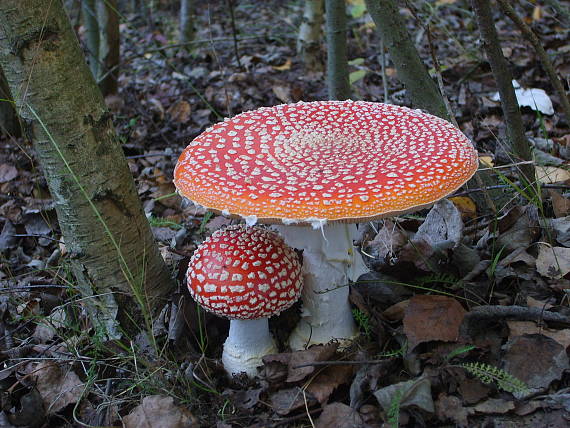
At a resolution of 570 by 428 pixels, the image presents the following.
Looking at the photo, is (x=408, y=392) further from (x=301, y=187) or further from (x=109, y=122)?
(x=109, y=122)

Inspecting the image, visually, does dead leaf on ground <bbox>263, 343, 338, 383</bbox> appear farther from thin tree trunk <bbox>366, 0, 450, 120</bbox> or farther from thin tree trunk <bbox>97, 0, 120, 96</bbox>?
thin tree trunk <bbox>97, 0, 120, 96</bbox>

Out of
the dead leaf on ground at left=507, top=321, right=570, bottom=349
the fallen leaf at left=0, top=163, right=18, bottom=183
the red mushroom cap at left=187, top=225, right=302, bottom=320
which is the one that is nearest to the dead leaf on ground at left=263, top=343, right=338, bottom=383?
the red mushroom cap at left=187, top=225, right=302, bottom=320

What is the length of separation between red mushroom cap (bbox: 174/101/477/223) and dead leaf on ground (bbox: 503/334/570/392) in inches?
34.3

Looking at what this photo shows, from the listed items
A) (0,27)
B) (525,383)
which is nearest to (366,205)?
(525,383)

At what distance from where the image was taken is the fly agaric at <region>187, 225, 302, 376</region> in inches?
106

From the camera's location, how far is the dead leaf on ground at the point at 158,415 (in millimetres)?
2596

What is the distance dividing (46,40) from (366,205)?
1721 mm

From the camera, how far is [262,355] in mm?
3133

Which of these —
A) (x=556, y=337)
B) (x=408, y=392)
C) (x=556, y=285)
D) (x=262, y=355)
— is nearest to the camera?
(x=408, y=392)

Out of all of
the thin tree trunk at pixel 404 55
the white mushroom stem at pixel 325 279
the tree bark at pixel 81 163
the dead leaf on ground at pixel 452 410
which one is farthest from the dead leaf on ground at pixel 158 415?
the thin tree trunk at pixel 404 55

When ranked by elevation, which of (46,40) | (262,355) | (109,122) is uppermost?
(46,40)

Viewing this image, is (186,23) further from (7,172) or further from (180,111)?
(7,172)

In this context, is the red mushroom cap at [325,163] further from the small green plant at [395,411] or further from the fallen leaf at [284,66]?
the fallen leaf at [284,66]

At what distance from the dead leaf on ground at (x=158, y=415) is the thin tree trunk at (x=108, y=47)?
4893 mm
